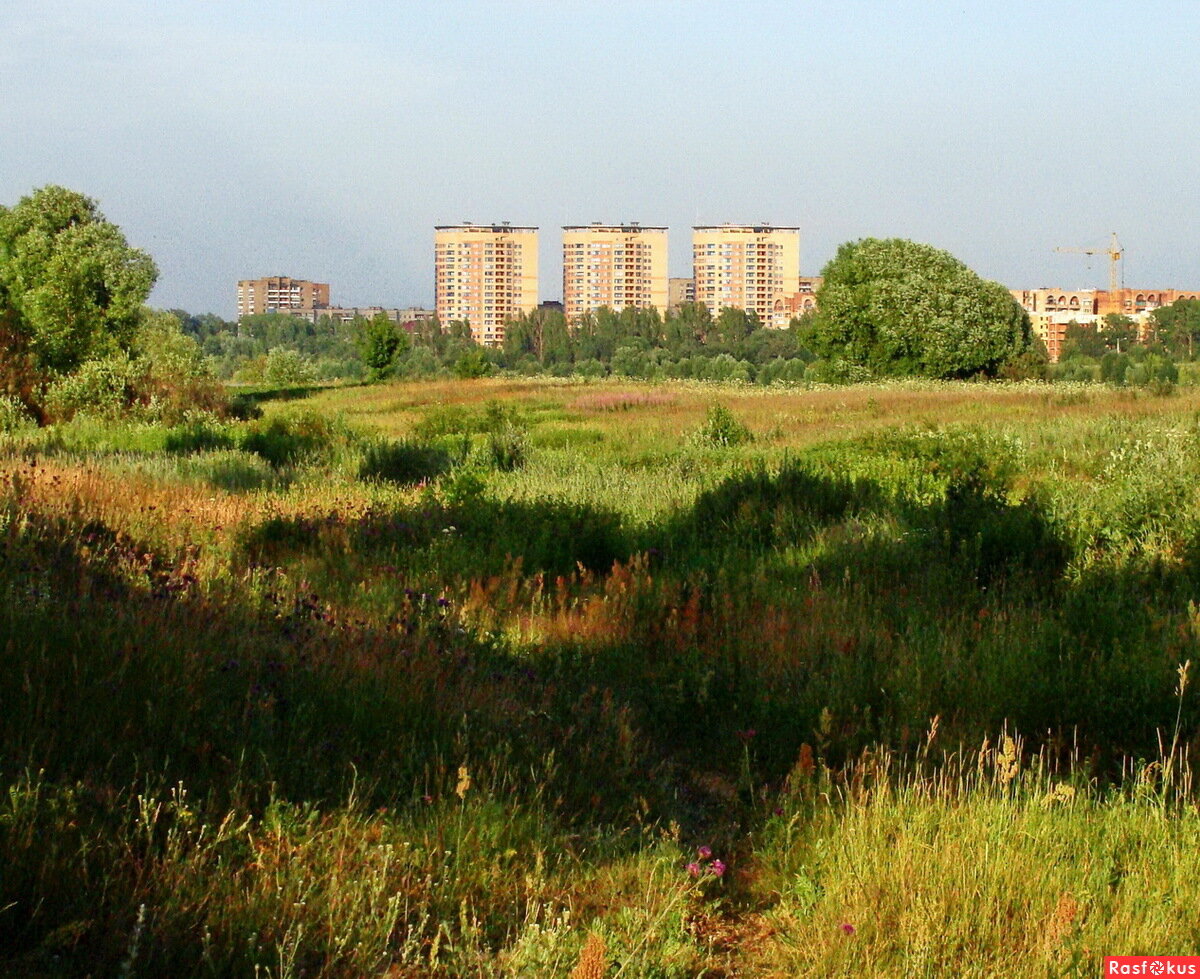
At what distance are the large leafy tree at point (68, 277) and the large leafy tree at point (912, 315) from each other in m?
36.7

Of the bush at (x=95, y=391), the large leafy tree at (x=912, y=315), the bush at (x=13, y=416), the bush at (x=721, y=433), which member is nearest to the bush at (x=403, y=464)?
the bush at (x=721, y=433)

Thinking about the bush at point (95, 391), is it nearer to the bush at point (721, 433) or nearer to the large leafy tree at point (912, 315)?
the bush at point (721, 433)

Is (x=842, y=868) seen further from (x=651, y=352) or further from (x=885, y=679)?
(x=651, y=352)

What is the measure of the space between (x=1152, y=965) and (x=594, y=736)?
7.04ft

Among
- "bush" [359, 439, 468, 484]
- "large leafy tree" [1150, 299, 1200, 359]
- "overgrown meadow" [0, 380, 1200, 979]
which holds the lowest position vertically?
"overgrown meadow" [0, 380, 1200, 979]

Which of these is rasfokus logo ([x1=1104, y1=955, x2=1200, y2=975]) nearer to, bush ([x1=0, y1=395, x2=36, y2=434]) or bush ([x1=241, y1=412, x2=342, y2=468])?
bush ([x1=241, y1=412, x2=342, y2=468])

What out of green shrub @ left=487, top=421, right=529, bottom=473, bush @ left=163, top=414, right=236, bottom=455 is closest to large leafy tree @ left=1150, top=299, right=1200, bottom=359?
green shrub @ left=487, top=421, right=529, bottom=473

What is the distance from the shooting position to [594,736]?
4.59 meters

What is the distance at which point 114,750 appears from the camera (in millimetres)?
3590

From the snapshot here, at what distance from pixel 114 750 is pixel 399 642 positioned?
1872mm

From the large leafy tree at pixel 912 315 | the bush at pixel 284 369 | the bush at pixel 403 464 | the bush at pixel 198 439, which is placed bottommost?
the bush at pixel 403 464

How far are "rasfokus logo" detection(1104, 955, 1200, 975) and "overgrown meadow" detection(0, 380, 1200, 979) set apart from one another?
6cm

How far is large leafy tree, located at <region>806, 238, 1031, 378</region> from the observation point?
196 ft

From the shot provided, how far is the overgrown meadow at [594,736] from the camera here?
10.0ft
